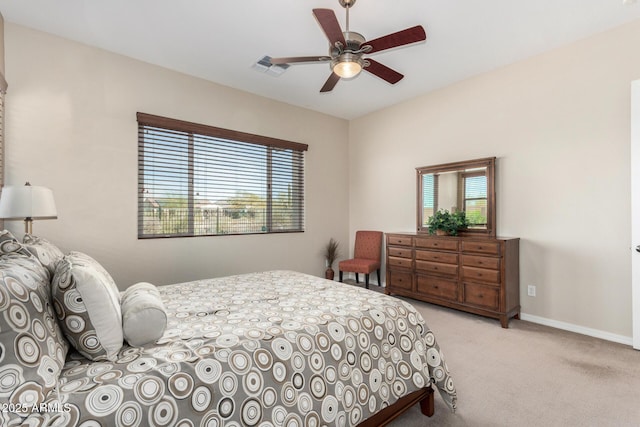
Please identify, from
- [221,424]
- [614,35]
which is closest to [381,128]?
[614,35]

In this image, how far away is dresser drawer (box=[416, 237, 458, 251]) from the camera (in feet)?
12.0

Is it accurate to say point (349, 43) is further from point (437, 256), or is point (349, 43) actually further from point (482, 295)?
point (482, 295)

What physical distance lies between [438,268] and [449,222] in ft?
1.94

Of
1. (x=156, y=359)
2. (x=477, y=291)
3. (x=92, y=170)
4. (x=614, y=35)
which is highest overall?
(x=614, y=35)

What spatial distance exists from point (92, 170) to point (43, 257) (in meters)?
2.03

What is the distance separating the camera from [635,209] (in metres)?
2.70

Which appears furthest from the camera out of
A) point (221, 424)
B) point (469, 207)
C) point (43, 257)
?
point (469, 207)

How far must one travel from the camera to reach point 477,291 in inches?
136

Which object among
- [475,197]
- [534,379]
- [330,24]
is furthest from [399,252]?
[330,24]

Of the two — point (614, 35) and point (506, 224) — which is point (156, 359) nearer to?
point (506, 224)

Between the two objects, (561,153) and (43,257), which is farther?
(561,153)

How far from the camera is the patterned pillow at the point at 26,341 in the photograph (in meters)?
0.92

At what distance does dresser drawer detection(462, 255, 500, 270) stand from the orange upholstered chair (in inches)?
55.9

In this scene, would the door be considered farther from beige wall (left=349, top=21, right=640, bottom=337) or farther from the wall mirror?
the wall mirror
